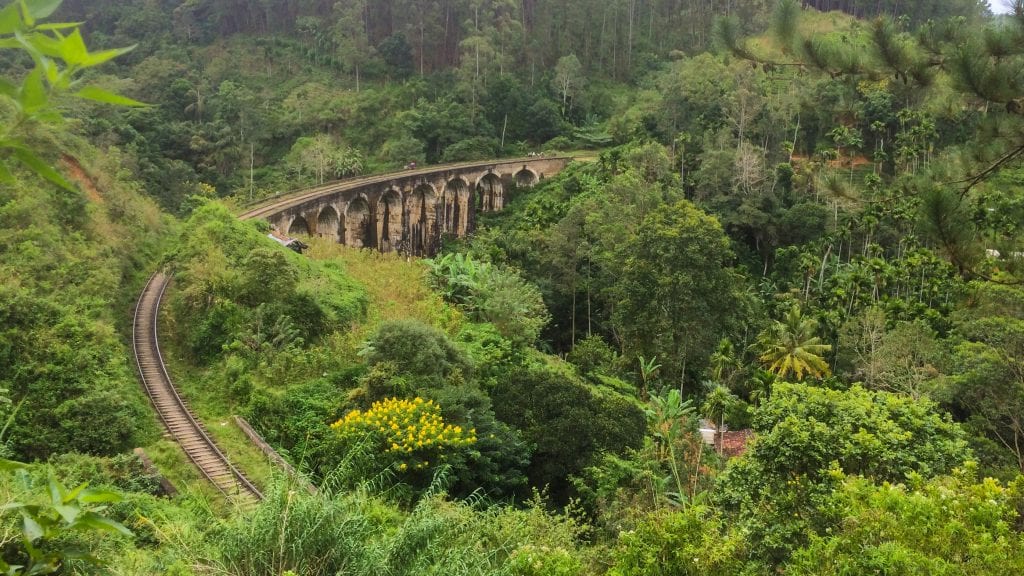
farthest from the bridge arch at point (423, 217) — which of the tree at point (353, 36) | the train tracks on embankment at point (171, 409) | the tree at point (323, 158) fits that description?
the train tracks on embankment at point (171, 409)

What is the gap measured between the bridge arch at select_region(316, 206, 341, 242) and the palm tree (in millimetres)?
22193

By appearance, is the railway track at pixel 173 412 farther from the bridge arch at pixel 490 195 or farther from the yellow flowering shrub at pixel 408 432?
the bridge arch at pixel 490 195

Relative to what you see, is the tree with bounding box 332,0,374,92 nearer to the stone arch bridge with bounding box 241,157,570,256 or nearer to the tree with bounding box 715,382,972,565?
the stone arch bridge with bounding box 241,157,570,256

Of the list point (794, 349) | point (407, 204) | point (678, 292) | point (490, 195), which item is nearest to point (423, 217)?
point (407, 204)

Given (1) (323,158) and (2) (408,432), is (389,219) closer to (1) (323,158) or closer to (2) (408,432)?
(1) (323,158)

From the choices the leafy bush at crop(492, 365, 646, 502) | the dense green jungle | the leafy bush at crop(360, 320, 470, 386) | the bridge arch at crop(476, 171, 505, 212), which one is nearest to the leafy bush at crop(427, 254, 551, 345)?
the dense green jungle

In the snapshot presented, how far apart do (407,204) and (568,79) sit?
882 inches

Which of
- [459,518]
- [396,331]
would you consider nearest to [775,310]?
[396,331]

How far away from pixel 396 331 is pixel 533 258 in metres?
16.6

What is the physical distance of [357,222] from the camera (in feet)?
135

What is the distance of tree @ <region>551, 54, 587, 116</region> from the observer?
59.5 metres

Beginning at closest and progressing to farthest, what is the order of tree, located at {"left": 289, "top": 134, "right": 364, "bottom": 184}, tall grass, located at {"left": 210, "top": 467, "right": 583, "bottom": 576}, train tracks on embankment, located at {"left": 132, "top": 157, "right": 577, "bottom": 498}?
tall grass, located at {"left": 210, "top": 467, "right": 583, "bottom": 576} < train tracks on embankment, located at {"left": 132, "top": 157, "right": 577, "bottom": 498} < tree, located at {"left": 289, "top": 134, "right": 364, "bottom": 184}

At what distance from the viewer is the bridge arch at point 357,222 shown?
39.9 m

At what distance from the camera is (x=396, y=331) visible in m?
15.1
